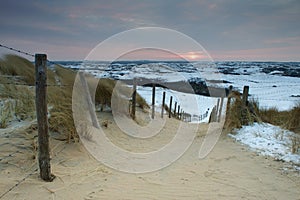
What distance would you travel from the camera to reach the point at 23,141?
4672mm

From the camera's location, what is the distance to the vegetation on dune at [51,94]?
17.9ft

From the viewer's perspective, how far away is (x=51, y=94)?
713cm

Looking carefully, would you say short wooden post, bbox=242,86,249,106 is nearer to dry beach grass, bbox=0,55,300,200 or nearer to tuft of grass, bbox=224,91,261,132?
tuft of grass, bbox=224,91,261,132

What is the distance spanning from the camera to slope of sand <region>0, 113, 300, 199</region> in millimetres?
3422

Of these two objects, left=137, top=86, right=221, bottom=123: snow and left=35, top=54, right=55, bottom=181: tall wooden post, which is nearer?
left=35, top=54, right=55, bottom=181: tall wooden post

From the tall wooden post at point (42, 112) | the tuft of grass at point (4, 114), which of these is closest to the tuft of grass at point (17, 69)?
the tuft of grass at point (4, 114)

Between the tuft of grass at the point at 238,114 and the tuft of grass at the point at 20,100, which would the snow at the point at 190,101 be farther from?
the tuft of grass at the point at 20,100

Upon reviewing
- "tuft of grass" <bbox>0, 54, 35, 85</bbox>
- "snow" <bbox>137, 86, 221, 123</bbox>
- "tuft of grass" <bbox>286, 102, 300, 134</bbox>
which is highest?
"tuft of grass" <bbox>0, 54, 35, 85</bbox>

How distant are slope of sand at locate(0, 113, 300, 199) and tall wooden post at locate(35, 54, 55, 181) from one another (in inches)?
8.6

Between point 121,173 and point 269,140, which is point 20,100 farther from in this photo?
point 269,140

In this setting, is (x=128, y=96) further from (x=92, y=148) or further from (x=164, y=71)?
(x=164, y=71)

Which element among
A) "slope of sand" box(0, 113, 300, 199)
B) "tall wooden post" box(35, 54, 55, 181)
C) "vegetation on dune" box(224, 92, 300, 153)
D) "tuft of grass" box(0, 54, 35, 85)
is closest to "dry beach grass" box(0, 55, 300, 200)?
"slope of sand" box(0, 113, 300, 199)

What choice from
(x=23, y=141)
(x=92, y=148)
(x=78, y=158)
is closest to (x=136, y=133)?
(x=92, y=148)

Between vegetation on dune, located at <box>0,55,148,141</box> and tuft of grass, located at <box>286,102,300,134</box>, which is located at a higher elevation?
vegetation on dune, located at <box>0,55,148,141</box>
